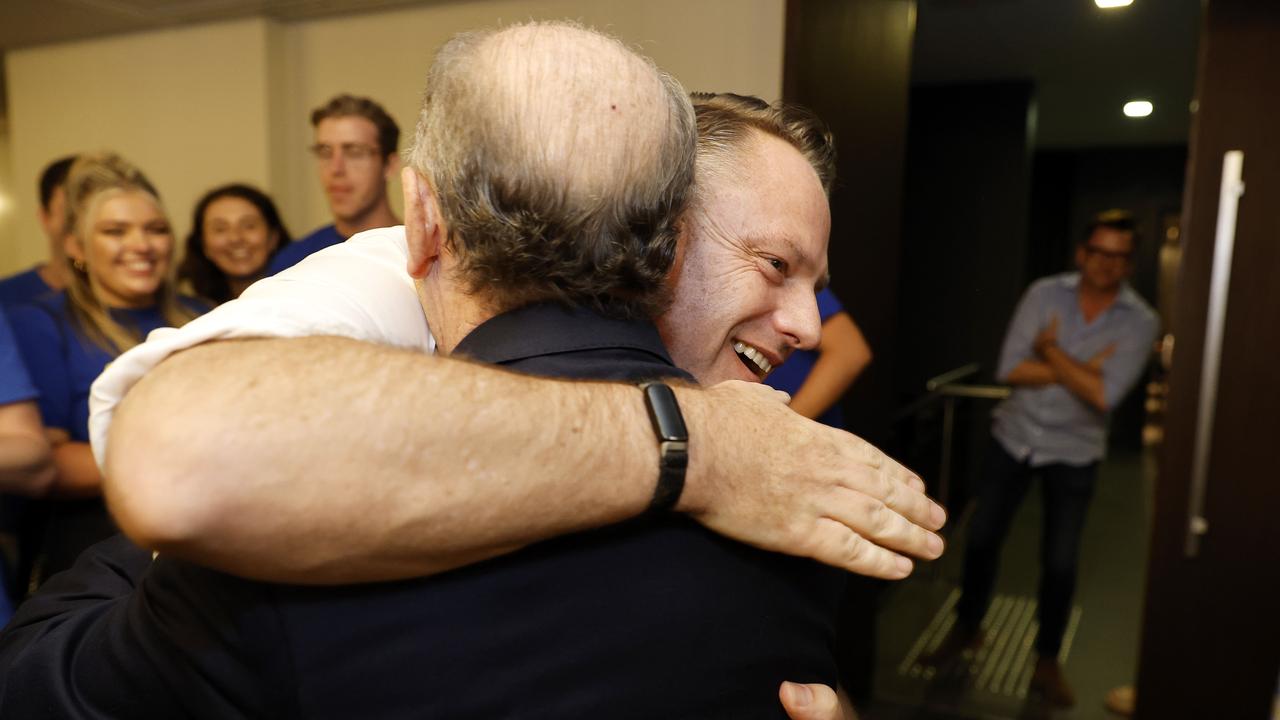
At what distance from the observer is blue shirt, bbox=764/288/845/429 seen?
2.23 meters

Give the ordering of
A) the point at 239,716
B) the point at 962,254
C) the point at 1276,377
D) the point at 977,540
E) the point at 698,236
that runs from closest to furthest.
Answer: the point at 239,716
the point at 698,236
the point at 1276,377
the point at 977,540
the point at 962,254

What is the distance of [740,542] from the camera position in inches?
25.4

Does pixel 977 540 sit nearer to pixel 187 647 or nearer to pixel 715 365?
pixel 715 365

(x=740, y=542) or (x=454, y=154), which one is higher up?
(x=454, y=154)

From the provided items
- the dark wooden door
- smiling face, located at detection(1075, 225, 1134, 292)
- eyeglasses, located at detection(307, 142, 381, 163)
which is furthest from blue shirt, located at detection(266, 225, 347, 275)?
smiling face, located at detection(1075, 225, 1134, 292)

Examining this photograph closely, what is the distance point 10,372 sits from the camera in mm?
1562

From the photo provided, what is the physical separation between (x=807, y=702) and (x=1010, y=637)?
3.55 meters

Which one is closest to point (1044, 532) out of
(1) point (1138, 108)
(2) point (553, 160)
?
(2) point (553, 160)

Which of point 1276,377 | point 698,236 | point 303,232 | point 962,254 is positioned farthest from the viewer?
point 962,254

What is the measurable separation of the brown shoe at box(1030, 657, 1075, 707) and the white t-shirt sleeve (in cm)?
316

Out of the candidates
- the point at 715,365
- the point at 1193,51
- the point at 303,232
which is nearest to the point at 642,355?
the point at 715,365

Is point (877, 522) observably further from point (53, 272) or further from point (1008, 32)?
point (1008, 32)

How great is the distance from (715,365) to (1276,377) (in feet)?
6.90

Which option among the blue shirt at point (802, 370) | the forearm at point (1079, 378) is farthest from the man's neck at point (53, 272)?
the forearm at point (1079, 378)
